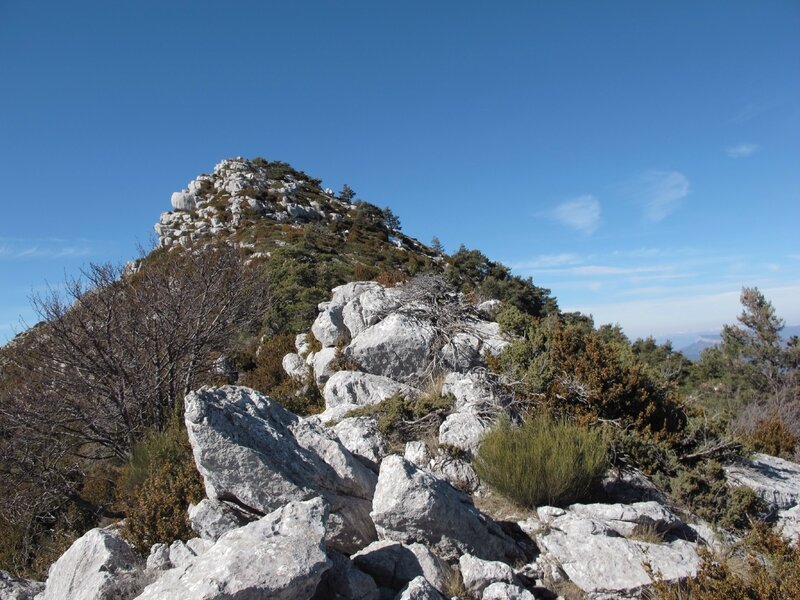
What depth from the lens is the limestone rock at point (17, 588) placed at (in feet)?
14.5

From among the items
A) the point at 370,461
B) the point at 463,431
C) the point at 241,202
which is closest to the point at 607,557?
the point at 463,431

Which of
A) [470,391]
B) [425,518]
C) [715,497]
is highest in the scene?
[470,391]

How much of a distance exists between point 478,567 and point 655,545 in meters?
1.71

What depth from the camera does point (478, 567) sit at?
3832 millimetres

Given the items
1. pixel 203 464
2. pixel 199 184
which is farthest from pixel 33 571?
pixel 199 184

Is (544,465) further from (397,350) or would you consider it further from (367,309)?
(367,309)

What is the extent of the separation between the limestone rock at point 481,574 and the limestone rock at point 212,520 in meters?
2.08

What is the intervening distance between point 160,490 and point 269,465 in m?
2.08

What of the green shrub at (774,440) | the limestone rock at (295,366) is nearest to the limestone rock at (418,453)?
the limestone rock at (295,366)

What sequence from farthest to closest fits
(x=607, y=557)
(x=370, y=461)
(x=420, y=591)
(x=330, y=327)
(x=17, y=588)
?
1. (x=330, y=327)
2. (x=370, y=461)
3. (x=17, y=588)
4. (x=607, y=557)
5. (x=420, y=591)

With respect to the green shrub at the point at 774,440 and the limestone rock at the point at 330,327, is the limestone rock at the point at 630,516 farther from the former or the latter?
the limestone rock at the point at 330,327

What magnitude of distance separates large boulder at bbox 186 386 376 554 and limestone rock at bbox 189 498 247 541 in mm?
156

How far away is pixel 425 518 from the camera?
4094 mm

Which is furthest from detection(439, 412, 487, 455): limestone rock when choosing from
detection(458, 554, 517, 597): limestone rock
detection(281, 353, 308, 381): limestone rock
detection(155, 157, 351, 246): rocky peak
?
detection(155, 157, 351, 246): rocky peak
